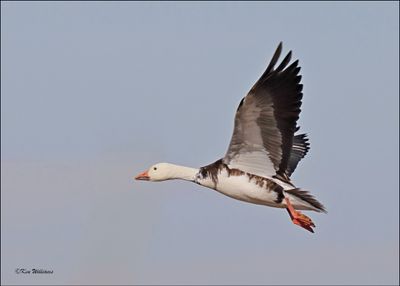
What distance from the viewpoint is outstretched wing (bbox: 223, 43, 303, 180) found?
77.7ft

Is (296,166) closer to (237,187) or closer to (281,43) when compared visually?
(237,187)

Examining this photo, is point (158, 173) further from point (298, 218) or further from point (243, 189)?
point (298, 218)

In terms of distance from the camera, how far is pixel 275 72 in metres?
23.7

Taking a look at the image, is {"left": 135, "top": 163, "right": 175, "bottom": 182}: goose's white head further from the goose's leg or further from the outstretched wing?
the goose's leg

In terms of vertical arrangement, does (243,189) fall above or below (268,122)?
below

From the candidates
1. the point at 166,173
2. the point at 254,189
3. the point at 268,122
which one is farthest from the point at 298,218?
the point at 166,173

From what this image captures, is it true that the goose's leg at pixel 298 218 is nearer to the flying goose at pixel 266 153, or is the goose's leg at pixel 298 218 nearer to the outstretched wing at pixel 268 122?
the flying goose at pixel 266 153

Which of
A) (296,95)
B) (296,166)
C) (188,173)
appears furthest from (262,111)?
(296,166)

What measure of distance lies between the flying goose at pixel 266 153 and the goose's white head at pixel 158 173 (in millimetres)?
439

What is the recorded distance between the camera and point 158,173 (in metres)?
26.3

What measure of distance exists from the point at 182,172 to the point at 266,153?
1829 millimetres

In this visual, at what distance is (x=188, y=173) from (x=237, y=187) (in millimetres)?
1143

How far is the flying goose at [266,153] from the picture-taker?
934 inches

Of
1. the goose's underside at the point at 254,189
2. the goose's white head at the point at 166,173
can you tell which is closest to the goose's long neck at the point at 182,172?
the goose's white head at the point at 166,173
